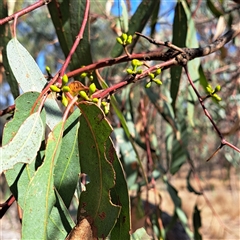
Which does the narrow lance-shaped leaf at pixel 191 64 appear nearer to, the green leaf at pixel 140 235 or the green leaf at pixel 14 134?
the green leaf at pixel 140 235

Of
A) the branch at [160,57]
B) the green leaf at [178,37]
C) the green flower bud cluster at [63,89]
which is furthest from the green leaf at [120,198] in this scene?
the green leaf at [178,37]

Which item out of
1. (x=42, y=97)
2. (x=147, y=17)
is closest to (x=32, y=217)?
(x=42, y=97)

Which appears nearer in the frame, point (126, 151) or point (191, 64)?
point (191, 64)

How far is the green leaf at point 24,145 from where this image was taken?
2.10ft

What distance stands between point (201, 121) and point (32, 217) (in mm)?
4002

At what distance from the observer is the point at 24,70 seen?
0.86 metres

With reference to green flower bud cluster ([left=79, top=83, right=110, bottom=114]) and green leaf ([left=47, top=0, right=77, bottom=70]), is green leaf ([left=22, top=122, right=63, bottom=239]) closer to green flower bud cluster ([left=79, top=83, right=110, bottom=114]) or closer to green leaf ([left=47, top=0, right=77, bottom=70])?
green flower bud cluster ([left=79, top=83, right=110, bottom=114])

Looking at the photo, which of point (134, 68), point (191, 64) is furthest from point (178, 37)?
point (134, 68)

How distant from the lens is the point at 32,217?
66 centimetres

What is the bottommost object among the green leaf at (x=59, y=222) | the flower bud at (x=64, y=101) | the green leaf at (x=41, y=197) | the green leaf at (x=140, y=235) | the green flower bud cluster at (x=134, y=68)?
the green leaf at (x=140, y=235)

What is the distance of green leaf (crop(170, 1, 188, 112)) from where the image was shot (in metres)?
1.40

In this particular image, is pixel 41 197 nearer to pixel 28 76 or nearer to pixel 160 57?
pixel 28 76

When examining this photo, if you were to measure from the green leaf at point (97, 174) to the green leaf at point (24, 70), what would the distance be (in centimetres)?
12

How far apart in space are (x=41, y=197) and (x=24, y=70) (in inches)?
11.2
